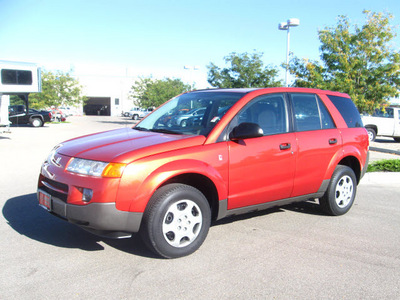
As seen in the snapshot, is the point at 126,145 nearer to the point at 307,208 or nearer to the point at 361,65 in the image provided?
the point at 307,208

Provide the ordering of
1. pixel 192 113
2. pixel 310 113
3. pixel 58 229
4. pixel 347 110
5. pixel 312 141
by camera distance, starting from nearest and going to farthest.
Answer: pixel 58 229 → pixel 192 113 → pixel 312 141 → pixel 310 113 → pixel 347 110

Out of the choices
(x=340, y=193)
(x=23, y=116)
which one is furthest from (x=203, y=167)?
(x=23, y=116)

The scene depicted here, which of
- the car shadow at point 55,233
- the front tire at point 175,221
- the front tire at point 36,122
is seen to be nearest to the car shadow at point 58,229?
the car shadow at point 55,233

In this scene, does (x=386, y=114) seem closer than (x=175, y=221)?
No

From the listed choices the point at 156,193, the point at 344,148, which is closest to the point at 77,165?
the point at 156,193

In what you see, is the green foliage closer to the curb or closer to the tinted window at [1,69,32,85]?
the curb

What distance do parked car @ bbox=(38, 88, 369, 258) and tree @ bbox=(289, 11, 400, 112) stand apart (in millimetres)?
11156

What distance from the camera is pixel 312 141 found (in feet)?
16.7

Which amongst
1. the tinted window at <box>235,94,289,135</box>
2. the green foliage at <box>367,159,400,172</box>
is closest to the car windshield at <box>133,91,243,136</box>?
the tinted window at <box>235,94,289,135</box>

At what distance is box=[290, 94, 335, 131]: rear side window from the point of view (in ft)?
16.9

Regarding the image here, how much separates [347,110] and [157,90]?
1599 inches

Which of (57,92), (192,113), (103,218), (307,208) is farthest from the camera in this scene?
(57,92)

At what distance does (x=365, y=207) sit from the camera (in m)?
6.38

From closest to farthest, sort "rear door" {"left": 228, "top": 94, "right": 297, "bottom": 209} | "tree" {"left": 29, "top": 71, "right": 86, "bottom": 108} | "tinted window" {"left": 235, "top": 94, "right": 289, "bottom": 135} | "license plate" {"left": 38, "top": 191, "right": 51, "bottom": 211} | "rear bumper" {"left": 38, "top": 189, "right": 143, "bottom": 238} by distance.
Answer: "rear bumper" {"left": 38, "top": 189, "right": 143, "bottom": 238}
"license plate" {"left": 38, "top": 191, "right": 51, "bottom": 211}
"rear door" {"left": 228, "top": 94, "right": 297, "bottom": 209}
"tinted window" {"left": 235, "top": 94, "right": 289, "bottom": 135}
"tree" {"left": 29, "top": 71, "right": 86, "bottom": 108}
